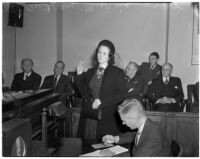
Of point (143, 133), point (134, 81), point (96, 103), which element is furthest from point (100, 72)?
point (134, 81)

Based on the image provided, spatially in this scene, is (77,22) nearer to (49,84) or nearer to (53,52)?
(53,52)

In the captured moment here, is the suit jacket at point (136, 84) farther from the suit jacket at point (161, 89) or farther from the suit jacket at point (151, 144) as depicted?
the suit jacket at point (151, 144)

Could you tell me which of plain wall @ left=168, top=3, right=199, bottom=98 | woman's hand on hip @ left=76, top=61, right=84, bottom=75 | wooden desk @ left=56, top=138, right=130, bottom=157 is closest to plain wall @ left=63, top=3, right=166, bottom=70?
plain wall @ left=168, top=3, right=199, bottom=98

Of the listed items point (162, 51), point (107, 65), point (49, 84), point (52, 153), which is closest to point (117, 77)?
point (107, 65)

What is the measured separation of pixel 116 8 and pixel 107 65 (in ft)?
15.7

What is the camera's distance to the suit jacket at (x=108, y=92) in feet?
9.35

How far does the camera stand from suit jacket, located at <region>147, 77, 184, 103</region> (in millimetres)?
4980

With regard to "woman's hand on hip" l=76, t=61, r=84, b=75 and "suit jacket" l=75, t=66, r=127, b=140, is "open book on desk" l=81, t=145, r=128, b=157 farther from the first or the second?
"woman's hand on hip" l=76, t=61, r=84, b=75

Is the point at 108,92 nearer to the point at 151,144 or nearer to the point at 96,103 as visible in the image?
the point at 96,103

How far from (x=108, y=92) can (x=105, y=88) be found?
0.17 feet

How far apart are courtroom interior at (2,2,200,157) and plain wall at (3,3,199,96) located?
2 cm

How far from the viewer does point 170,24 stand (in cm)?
687

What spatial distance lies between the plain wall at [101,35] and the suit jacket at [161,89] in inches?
71.1

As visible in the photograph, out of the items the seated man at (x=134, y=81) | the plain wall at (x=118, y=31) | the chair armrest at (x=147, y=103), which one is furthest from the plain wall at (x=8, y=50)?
the chair armrest at (x=147, y=103)
